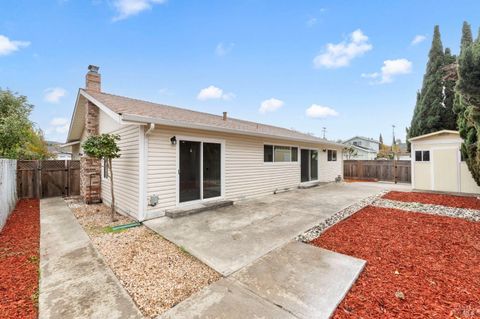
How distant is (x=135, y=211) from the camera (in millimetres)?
5398

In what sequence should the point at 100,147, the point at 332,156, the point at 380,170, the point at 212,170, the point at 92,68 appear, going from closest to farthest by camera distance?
the point at 100,147
the point at 212,170
the point at 92,68
the point at 332,156
the point at 380,170

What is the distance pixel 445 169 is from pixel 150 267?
11505 millimetres

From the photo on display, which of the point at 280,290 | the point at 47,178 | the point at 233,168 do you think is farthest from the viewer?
the point at 47,178

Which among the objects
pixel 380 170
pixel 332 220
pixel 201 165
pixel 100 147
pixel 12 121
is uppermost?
pixel 12 121

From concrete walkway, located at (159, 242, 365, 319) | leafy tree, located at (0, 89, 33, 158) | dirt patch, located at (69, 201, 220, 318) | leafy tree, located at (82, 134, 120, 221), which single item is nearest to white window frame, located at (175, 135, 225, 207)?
dirt patch, located at (69, 201, 220, 318)

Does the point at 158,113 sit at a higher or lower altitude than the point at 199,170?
higher

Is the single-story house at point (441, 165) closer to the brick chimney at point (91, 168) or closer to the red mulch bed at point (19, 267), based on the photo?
the red mulch bed at point (19, 267)

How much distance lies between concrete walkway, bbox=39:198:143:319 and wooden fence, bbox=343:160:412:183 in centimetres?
1596

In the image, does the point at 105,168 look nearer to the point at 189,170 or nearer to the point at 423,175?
the point at 189,170

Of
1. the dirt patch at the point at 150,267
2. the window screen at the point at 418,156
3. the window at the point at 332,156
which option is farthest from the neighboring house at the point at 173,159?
the window screen at the point at 418,156

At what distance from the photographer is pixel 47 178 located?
29.5 feet

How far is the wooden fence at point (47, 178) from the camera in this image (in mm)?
8516

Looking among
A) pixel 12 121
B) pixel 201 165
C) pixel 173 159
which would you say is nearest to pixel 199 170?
pixel 201 165

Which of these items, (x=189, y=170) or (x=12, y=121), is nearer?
(x=189, y=170)
